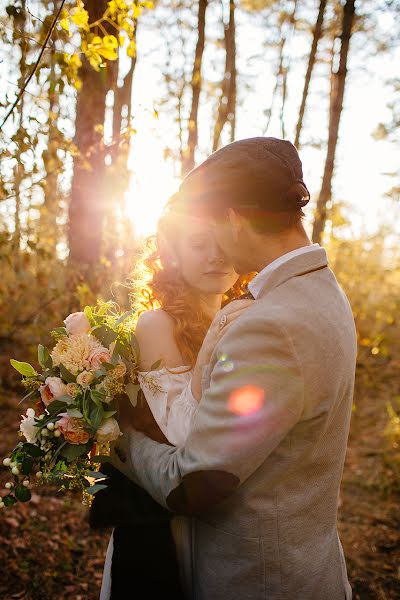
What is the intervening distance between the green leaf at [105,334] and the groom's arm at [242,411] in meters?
0.70

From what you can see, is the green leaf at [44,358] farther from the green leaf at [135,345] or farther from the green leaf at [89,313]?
the green leaf at [135,345]

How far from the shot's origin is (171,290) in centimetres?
259

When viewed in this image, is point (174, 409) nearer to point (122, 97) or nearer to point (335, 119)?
point (335, 119)

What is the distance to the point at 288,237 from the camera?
5.60 feet

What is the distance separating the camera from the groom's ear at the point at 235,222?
66.3 inches

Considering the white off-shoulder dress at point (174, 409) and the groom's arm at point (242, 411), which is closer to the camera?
the groom's arm at point (242, 411)

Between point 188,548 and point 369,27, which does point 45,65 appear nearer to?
point 188,548

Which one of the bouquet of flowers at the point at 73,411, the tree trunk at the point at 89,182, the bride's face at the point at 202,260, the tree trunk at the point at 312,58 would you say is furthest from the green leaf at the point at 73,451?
the tree trunk at the point at 312,58

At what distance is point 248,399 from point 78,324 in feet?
3.29

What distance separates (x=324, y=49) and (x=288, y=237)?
886 cm

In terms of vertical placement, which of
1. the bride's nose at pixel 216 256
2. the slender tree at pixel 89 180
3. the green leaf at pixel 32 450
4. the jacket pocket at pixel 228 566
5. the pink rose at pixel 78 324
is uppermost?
the slender tree at pixel 89 180

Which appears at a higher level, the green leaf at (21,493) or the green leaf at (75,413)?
the green leaf at (75,413)

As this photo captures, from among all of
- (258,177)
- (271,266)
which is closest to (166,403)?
(271,266)

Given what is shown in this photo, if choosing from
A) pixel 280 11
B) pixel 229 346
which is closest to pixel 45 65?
pixel 229 346
